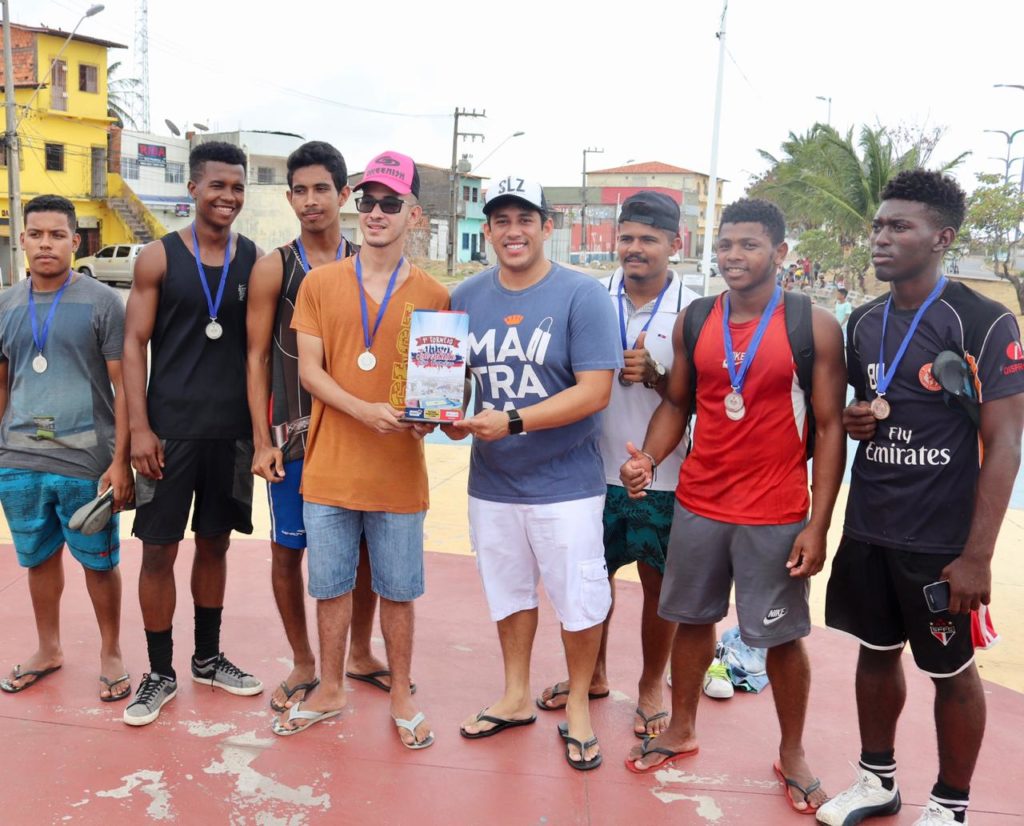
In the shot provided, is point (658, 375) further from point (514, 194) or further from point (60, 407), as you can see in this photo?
point (60, 407)

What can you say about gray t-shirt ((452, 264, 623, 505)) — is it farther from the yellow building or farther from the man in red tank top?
the yellow building

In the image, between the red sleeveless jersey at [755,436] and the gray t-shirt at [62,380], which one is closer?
the red sleeveless jersey at [755,436]

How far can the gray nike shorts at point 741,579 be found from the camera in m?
3.41

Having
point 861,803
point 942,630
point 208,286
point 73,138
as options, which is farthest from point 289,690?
point 73,138

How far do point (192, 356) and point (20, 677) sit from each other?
163 centimetres

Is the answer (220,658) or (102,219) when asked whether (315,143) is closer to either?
(220,658)

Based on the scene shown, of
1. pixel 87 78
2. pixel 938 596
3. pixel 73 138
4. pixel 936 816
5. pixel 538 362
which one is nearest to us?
pixel 938 596

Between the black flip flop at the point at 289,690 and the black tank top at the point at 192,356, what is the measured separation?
1.12 m

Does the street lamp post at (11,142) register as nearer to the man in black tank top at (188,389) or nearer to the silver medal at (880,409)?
the man in black tank top at (188,389)

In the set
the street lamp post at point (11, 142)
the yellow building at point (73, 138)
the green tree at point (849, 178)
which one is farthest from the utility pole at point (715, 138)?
the yellow building at point (73, 138)

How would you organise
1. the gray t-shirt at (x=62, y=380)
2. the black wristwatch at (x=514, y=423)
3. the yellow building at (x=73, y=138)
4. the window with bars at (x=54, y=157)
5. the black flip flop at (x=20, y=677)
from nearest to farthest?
the black wristwatch at (x=514, y=423) → the gray t-shirt at (x=62, y=380) → the black flip flop at (x=20, y=677) → the yellow building at (x=73, y=138) → the window with bars at (x=54, y=157)

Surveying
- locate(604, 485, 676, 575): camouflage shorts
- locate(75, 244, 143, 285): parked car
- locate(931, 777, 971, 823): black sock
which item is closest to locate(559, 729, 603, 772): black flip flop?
locate(604, 485, 676, 575): camouflage shorts

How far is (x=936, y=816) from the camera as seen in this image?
323 cm

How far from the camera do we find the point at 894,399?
3.16m
